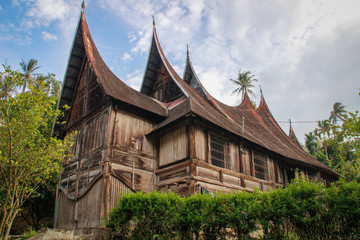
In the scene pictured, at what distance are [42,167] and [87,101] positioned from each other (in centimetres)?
565

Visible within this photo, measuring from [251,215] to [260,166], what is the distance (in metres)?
8.86

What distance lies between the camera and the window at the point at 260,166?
13680 millimetres

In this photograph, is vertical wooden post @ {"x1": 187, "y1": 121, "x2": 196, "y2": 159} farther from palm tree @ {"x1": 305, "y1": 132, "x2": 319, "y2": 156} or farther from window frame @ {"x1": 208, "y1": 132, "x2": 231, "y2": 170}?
palm tree @ {"x1": 305, "y1": 132, "x2": 319, "y2": 156}

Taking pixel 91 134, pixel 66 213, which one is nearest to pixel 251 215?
pixel 91 134

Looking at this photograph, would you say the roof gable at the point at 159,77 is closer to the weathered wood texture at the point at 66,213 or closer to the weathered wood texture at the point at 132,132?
the weathered wood texture at the point at 132,132

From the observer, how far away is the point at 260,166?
1393cm

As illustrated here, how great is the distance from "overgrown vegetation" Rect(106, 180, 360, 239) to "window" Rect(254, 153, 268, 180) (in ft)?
25.9

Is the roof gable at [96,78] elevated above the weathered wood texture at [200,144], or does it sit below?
above

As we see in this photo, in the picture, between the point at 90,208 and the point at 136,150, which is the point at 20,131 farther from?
the point at 136,150

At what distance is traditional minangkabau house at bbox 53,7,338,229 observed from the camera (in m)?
10.5

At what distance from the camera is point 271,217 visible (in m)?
5.31

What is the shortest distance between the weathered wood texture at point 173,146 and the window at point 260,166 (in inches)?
183

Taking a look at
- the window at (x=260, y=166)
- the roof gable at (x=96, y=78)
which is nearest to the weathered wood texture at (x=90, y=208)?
the roof gable at (x=96, y=78)

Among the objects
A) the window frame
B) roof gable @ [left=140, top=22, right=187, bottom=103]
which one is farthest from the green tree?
roof gable @ [left=140, top=22, right=187, bottom=103]
